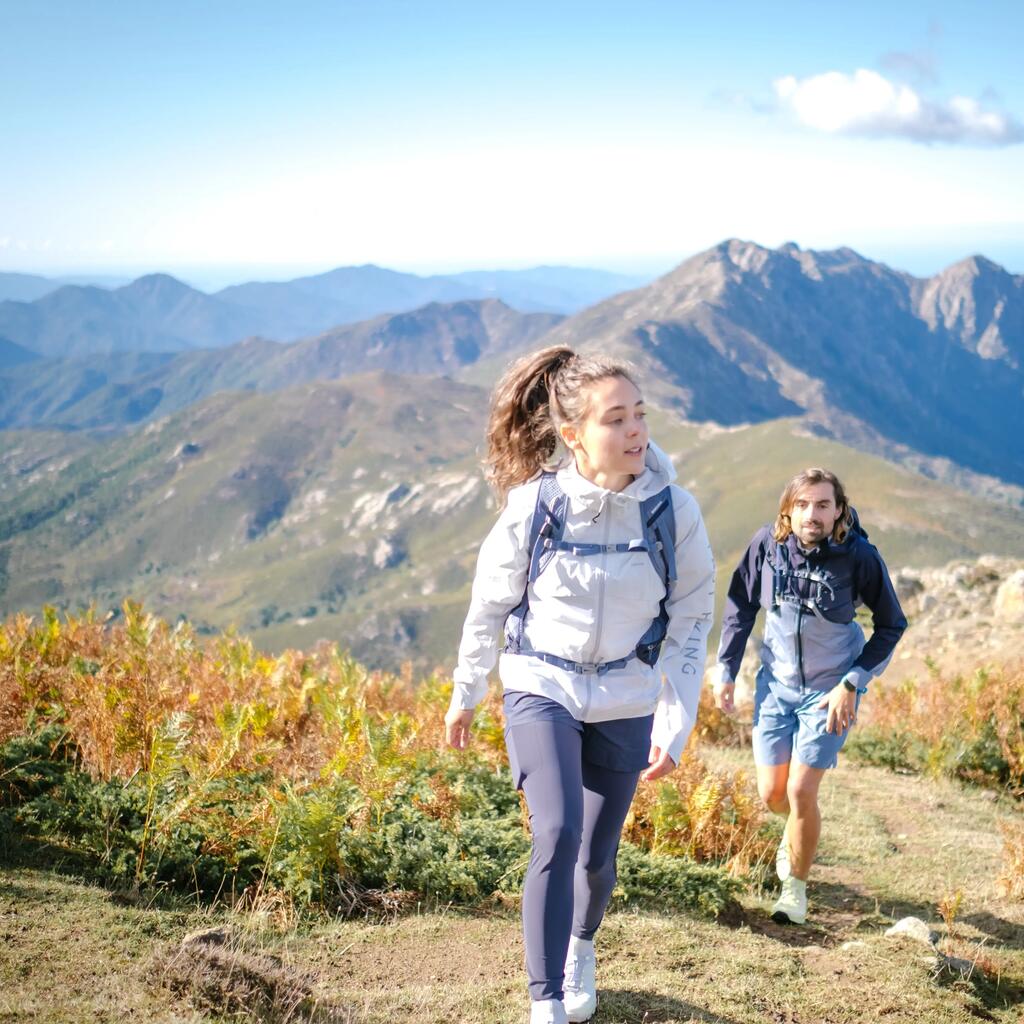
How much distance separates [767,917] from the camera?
485 cm

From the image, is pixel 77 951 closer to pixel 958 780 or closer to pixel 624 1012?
pixel 624 1012

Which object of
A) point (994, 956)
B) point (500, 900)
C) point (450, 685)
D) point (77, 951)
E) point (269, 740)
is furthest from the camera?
point (450, 685)

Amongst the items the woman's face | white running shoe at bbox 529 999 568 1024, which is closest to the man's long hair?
the woman's face

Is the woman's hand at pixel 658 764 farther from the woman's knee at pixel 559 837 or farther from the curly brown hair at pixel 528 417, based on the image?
the curly brown hair at pixel 528 417

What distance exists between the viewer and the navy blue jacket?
4.69 meters

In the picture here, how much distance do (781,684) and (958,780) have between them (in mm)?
4410

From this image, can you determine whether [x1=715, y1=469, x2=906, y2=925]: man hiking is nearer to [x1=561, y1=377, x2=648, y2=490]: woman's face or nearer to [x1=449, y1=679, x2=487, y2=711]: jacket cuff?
[x1=561, y1=377, x2=648, y2=490]: woman's face

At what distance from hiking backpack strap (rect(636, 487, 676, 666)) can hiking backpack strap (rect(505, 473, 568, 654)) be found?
1.05 ft

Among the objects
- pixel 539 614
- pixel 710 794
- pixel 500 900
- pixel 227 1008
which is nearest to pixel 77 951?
pixel 227 1008

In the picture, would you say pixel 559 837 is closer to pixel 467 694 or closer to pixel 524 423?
pixel 467 694

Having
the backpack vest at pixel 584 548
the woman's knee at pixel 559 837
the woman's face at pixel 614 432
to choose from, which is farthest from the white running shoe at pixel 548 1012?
the woman's face at pixel 614 432

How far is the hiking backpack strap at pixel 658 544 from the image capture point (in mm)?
3297

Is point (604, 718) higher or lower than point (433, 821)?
higher

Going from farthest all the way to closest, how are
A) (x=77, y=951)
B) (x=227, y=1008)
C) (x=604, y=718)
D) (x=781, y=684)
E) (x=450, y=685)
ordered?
(x=450, y=685) < (x=781, y=684) < (x=77, y=951) < (x=604, y=718) < (x=227, y=1008)
